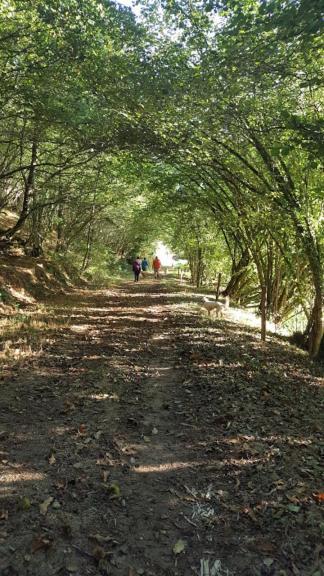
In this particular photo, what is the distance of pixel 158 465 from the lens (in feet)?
14.6

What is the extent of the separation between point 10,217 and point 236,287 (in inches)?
507

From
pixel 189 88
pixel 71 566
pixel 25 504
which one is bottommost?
pixel 71 566

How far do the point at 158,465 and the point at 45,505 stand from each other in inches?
52.0

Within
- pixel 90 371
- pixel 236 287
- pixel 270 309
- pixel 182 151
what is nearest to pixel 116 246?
pixel 236 287

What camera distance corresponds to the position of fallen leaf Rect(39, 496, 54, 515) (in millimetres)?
3569

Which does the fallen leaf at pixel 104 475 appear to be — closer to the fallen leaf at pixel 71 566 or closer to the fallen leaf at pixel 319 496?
the fallen leaf at pixel 71 566

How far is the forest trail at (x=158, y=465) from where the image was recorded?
3.25 metres

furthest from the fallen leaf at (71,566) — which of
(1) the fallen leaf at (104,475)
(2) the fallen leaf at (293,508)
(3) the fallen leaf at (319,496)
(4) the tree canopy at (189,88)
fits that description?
(4) the tree canopy at (189,88)

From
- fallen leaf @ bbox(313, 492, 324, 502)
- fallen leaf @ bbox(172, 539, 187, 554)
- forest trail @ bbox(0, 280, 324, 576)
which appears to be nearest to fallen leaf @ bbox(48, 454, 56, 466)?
forest trail @ bbox(0, 280, 324, 576)

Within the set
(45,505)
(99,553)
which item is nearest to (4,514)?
(45,505)

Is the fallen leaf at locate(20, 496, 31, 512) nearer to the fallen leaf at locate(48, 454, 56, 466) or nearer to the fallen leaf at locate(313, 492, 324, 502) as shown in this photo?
the fallen leaf at locate(48, 454, 56, 466)

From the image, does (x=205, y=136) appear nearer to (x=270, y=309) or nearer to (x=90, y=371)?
(x=90, y=371)

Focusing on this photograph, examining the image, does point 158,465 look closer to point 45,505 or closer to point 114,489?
point 114,489

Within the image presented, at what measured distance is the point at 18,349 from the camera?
7.94 meters
